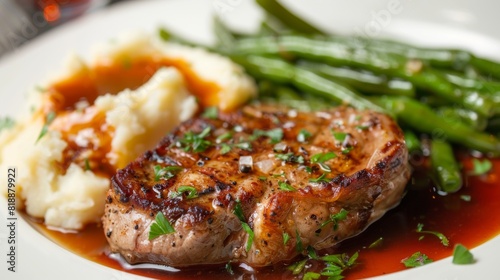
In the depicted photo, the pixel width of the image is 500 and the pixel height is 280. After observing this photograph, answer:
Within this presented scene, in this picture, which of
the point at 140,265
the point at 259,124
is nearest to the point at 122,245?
the point at 140,265

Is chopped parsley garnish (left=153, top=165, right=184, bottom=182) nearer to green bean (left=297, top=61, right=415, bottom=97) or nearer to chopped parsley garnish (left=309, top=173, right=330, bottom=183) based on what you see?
chopped parsley garnish (left=309, top=173, right=330, bottom=183)

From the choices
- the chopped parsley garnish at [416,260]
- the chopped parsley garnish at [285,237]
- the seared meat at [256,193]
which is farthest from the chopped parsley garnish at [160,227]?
the chopped parsley garnish at [416,260]

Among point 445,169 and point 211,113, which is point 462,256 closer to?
point 445,169

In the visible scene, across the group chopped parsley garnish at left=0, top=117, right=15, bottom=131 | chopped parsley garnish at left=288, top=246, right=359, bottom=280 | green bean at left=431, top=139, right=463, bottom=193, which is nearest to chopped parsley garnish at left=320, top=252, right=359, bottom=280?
chopped parsley garnish at left=288, top=246, right=359, bottom=280

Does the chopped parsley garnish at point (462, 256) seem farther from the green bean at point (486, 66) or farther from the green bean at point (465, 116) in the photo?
the green bean at point (486, 66)

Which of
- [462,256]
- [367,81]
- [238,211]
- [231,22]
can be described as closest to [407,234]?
[462,256]

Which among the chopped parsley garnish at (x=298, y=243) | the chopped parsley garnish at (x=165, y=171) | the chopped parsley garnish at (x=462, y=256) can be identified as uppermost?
the chopped parsley garnish at (x=165, y=171)

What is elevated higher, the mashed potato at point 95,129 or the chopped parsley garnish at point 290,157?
the chopped parsley garnish at point 290,157
